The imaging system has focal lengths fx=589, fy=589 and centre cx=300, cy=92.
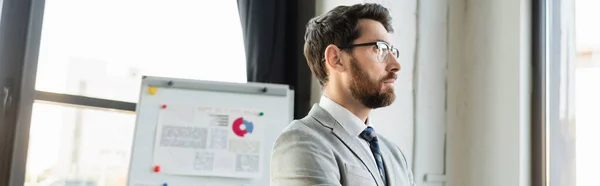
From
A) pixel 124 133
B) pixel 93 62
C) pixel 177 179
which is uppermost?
pixel 93 62

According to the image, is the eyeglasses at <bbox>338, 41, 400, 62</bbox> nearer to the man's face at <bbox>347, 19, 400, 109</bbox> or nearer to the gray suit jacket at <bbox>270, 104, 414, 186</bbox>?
the man's face at <bbox>347, 19, 400, 109</bbox>

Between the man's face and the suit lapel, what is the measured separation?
104 millimetres

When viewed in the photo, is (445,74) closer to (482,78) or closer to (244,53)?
(482,78)

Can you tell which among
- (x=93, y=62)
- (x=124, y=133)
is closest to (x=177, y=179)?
(x=124, y=133)

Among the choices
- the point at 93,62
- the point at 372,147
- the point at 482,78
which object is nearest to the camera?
the point at 372,147

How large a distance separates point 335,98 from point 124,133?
4.07ft

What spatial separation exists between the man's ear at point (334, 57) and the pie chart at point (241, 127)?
0.85m

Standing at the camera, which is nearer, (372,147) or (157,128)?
(372,147)

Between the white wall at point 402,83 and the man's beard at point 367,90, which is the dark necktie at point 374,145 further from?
the white wall at point 402,83

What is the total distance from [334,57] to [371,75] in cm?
11

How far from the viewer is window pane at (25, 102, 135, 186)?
2207mm

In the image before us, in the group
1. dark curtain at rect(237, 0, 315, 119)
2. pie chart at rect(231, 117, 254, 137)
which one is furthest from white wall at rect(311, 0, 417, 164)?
pie chart at rect(231, 117, 254, 137)

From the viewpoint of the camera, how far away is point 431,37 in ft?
8.66

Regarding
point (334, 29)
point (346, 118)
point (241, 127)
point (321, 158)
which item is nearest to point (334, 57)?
point (334, 29)
